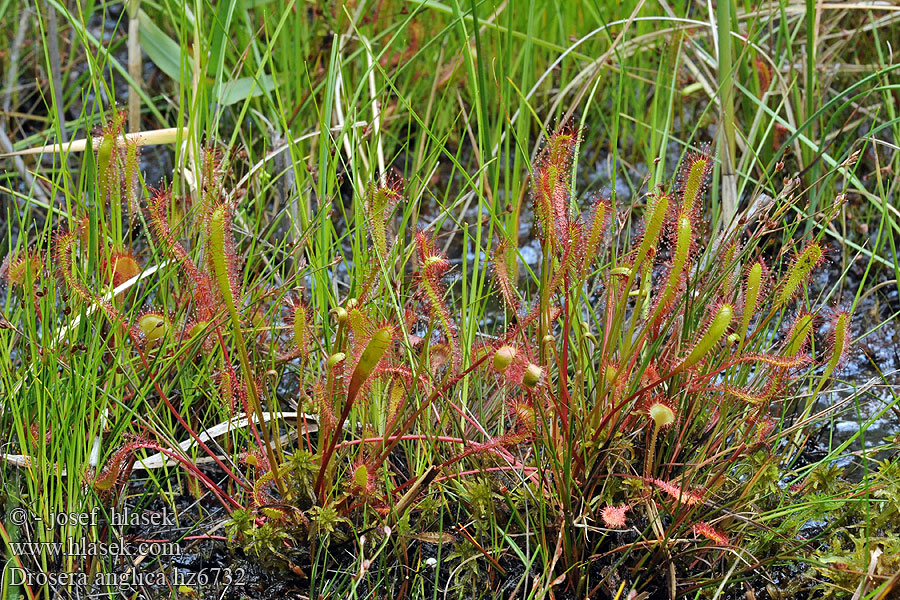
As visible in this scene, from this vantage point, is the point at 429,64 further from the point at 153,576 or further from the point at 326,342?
the point at 153,576

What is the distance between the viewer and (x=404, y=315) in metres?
1.54

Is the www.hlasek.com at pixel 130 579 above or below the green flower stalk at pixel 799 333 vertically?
below

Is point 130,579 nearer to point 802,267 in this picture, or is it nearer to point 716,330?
point 716,330

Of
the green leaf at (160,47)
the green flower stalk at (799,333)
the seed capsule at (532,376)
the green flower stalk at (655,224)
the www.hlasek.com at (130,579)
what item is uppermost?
the green leaf at (160,47)

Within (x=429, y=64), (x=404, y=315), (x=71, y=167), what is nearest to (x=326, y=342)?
(x=404, y=315)

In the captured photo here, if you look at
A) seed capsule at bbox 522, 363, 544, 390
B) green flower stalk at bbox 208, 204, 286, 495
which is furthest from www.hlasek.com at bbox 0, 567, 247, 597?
seed capsule at bbox 522, 363, 544, 390

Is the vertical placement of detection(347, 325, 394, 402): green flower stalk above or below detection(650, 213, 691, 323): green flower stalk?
below

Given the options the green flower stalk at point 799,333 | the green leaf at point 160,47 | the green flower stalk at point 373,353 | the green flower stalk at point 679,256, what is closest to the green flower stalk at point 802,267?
the green flower stalk at point 799,333

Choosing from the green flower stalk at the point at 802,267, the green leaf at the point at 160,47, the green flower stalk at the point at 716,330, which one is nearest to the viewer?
the green flower stalk at the point at 716,330

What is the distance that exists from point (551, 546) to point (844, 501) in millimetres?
475

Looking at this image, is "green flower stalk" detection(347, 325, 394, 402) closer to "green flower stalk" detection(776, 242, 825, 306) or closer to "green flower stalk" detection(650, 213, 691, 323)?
"green flower stalk" detection(650, 213, 691, 323)

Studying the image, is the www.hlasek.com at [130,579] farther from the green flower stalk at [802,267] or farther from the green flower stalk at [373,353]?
the green flower stalk at [802,267]

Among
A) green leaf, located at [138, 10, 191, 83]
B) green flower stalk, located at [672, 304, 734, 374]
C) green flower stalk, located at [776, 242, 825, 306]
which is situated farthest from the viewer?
green leaf, located at [138, 10, 191, 83]

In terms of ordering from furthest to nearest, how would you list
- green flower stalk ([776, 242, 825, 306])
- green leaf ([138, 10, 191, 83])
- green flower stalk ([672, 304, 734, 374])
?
1. green leaf ([138, 10, 191, 83])
2. green flower stalk ([776, 242, 825, 306])
3. green flower stalk ([672, 304, 734, 374])
